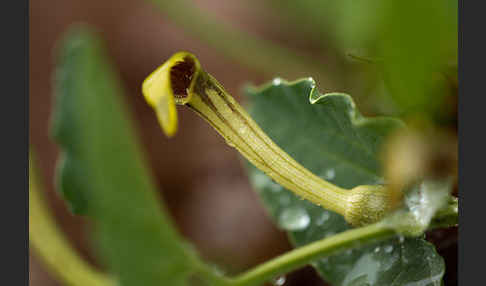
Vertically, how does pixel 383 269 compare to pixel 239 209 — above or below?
above

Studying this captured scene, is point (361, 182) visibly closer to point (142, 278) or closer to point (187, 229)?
point (142, 278)

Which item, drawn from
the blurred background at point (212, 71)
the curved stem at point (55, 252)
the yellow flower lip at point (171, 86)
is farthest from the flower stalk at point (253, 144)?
the curved stem at point (55, 252)

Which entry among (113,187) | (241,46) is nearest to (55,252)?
(113,187)

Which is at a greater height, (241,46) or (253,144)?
(253,144)

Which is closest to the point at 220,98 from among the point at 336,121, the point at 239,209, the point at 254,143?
the point at 254,143

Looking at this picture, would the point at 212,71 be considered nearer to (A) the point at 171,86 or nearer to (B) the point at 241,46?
(B) the point at 241,46

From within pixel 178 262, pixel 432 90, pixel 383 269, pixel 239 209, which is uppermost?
pixel 432 90

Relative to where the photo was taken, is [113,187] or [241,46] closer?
[113,187]

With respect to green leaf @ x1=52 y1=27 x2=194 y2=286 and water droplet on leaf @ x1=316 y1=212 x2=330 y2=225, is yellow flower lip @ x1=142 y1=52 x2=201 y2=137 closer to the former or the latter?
green leaf @ x1=52 y1=27 x2=194 y2=286

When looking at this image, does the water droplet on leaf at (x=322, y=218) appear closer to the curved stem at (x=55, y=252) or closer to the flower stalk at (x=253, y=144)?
the flower stalk at (x=253, y=144)
